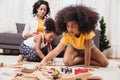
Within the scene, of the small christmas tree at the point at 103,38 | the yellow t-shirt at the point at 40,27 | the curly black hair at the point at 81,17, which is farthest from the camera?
the small christmas tree at the point at 103,38

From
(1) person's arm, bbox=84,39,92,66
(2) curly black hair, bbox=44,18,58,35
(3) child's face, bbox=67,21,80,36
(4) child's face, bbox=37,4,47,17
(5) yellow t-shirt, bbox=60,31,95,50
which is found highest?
(4) child's face, bbox=37,4,47,17

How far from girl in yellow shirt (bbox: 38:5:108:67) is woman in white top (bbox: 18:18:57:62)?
0.22m

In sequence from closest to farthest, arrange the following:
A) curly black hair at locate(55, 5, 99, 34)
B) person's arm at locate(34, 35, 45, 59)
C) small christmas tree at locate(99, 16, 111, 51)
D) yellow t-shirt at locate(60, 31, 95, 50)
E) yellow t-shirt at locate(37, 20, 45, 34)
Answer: curly black hair at locate(55, 5, 99, 34), yellow t-shirt at locate(60, 31, 95, 50), person's arm at locate(34, 35, 45, 59), yellow t-shirt at locate(37, 20, 45, 34), small christmas tree at locate(99, 16, 111, 51)

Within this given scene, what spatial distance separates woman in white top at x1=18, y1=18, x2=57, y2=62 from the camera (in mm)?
2613

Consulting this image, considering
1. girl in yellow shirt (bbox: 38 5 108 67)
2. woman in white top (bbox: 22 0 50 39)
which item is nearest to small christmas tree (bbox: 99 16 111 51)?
woman in white top (bbox: 22 0 50 39)

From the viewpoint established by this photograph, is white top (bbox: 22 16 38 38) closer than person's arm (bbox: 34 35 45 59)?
No

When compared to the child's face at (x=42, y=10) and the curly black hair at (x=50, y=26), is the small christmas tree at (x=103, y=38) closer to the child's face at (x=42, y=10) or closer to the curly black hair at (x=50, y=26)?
the child's face at (x=42, y=10)

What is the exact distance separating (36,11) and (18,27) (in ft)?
4.10

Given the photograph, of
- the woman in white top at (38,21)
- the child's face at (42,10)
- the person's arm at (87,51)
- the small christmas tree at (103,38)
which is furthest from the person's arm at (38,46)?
the small christmas tree at (103,38)

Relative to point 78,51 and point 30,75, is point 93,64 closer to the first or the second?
point 78,51

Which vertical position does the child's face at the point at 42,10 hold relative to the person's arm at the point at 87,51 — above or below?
above

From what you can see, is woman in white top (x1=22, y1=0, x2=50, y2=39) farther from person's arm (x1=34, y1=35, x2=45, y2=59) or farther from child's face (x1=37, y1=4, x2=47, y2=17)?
person's arm (x1=34, y1=35, x2=45, y2=59)

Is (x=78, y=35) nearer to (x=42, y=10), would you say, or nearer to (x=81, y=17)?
(x=81, y=17)

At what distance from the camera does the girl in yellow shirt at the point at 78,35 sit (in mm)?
2219
